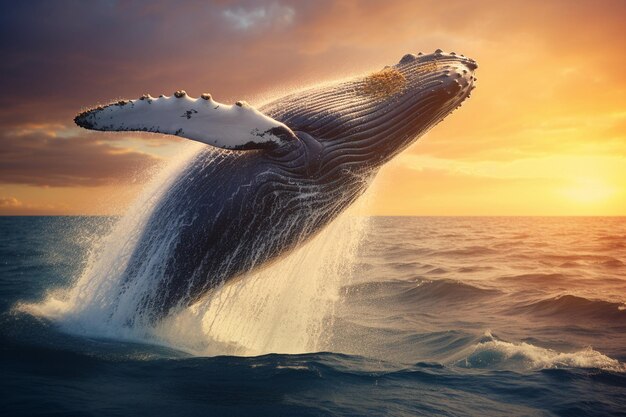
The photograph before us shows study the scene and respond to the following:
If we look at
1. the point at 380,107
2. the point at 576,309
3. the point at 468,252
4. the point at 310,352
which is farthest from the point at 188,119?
the point at 468,252

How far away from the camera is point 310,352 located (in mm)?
7246

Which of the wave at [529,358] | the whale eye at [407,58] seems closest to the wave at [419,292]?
the wave at [529,358]

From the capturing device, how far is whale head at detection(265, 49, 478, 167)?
6.43 metres

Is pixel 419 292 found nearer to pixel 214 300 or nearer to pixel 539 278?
pixel 539 278

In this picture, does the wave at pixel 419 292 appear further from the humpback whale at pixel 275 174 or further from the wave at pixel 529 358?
the humpback whale at pixel 275 174

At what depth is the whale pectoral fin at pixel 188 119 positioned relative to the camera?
216 inches

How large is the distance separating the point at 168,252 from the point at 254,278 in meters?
1.38

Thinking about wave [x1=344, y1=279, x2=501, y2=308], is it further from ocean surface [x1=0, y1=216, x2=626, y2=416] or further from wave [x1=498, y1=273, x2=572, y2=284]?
wave [x1=498, y1=273, x2=572, y2=284]

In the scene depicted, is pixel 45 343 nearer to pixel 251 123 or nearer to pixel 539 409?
pixel 251 123

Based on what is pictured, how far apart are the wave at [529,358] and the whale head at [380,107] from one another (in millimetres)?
3152

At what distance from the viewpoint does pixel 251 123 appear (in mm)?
5754

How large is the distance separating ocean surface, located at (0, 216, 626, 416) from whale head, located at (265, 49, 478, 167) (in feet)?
4.82

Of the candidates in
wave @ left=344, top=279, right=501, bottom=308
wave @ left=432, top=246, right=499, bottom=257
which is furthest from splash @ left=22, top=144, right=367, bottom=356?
wave @ left=432, top=246, right=499, bottom=257

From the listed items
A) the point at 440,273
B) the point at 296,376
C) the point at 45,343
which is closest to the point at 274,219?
the point at 296,376
